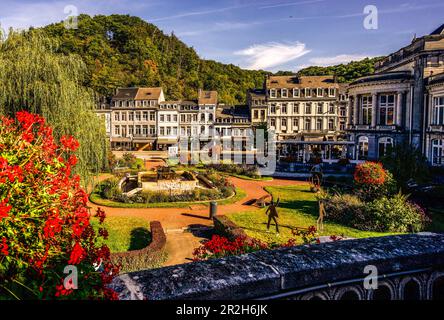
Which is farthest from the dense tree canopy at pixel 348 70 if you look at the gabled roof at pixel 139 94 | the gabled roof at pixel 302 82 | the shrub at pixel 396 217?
the shrub at pixel 396 217

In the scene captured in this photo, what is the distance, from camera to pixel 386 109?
4531 cm

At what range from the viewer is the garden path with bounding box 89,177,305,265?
15.1 m

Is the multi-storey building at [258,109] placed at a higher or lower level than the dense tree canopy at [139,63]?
lower

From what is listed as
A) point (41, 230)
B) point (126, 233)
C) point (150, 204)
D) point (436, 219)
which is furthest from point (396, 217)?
point (41, 230)

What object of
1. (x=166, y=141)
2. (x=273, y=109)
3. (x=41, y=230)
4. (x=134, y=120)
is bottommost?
(x=166, y=141)

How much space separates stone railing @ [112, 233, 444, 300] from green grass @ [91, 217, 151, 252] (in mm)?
12281

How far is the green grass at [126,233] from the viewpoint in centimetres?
1545

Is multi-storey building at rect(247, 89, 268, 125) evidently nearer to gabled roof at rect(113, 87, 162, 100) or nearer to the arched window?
gabled roof at rect(113, 87, 162, 100)

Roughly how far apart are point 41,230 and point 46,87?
13556 mm

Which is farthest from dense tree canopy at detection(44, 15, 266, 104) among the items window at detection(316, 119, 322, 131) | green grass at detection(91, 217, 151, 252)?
green grass at detection(91, 217, 151, 252)

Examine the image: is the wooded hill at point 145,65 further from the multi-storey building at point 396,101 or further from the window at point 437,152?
the window at point 437,152

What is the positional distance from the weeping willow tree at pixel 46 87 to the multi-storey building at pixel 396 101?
34705mm

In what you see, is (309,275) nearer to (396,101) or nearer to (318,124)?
(396,101)

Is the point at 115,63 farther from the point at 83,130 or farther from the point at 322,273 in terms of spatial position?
the point at 322,273
